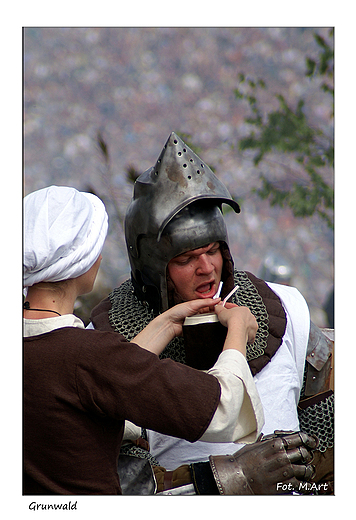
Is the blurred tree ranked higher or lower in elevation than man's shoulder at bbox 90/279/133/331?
higher

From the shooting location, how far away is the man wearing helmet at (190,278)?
277 cm

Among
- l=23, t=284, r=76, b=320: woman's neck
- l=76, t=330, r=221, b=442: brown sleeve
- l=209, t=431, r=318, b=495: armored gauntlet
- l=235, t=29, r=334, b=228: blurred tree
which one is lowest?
l=209, t=431, r=318, b=495: armored gauntlet

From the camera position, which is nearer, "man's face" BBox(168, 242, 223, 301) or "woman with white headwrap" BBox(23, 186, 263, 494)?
"woman with white headwrap" BBox(23, 186, 263, 494)

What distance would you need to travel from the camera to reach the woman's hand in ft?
8.07

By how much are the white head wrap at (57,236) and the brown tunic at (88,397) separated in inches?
10.2

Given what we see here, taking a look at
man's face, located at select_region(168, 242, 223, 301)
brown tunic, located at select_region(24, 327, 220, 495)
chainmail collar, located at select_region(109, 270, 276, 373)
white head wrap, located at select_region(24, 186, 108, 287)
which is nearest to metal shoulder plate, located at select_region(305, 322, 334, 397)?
chainmail collar, located at select_region(109, 270, 276, 373)

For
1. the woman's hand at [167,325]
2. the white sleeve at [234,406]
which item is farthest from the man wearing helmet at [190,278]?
the white sleeve at [234,406]

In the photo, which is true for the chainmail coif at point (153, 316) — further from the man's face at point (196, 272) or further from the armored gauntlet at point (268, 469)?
the armored gauntlet at point (268, 469)

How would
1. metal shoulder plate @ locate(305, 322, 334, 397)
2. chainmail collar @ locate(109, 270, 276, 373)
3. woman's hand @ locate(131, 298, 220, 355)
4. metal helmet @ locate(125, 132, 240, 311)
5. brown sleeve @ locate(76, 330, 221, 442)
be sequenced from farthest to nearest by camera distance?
metal shoulder plate @ locate(305, 322, 334, 397)
chainmail collar @ locate(109, 270, 276, 373)
metal helmet @ locate(125, 132, 240, 311)
woman's hand @ locate(131, 298, 220, 355)
brown sleeve @ locate(76, 330, 221, 442)

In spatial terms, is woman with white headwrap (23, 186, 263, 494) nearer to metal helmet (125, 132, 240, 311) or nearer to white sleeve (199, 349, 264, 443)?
white sleeve (199, 349, 264, 443)

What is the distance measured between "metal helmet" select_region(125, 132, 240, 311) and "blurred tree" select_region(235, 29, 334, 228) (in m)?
1.28

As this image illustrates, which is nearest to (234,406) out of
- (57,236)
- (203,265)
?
(57,236)

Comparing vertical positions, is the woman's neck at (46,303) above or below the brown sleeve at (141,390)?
above

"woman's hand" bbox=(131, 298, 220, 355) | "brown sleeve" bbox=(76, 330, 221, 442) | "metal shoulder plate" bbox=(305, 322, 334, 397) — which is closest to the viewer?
"brown sleeve" bbox=(76, 330, 221, 442)
